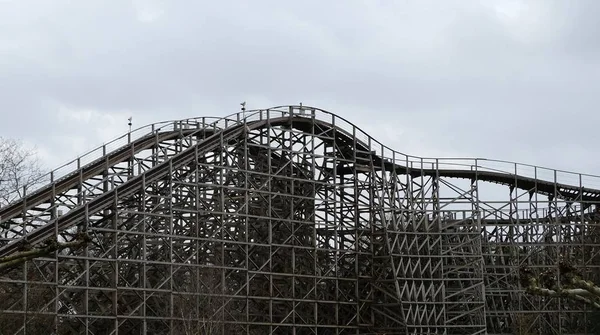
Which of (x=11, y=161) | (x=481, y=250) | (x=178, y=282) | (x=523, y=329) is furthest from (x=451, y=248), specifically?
(x=11, y=161)

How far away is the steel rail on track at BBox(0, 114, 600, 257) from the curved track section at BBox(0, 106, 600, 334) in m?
0.07

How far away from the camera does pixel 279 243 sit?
4778cm

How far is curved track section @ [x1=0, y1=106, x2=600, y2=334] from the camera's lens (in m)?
39.9

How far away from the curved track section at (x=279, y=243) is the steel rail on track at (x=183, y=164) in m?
0.07

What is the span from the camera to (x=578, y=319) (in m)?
53.6

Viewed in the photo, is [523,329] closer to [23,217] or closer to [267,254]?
[267,254]

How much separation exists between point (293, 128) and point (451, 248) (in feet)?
30.5

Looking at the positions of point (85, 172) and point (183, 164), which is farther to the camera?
point (183, 164)

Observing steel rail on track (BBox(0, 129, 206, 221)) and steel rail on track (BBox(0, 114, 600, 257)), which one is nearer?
steel rail on track (BBox(0, 114, 600, 257))

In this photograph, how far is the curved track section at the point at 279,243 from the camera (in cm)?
3994

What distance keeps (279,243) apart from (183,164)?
6.67 metres

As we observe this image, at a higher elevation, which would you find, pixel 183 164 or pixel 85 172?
pixel 183 164

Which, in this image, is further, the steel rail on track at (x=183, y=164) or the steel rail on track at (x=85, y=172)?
the steel rail on track at (x=85, y=172)

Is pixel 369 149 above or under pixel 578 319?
above
